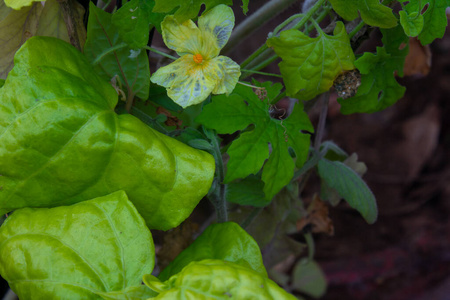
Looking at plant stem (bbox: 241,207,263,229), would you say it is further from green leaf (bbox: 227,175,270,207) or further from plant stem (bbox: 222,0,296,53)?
plant stem (bbox: 222,0,296,53)

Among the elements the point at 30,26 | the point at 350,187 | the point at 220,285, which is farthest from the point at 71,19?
the point at 350,187

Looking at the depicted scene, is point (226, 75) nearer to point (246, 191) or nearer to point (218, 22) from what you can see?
point (218, 22)

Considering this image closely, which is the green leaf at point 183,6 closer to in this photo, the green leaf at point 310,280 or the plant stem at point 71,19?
the plant stem at point 71,19

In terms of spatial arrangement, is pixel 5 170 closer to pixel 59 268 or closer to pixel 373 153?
pixel 59 268

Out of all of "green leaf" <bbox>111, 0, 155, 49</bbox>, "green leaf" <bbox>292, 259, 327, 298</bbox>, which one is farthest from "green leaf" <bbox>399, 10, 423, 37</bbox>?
"green leaf" <bbox>292, 259, 327, 298</bbox>

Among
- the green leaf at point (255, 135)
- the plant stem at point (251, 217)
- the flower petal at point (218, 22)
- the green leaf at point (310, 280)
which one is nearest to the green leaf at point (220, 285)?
Result: the green leaf at point (255, 135)

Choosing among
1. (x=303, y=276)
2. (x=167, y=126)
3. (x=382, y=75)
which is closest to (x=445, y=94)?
(x=303, y=276)

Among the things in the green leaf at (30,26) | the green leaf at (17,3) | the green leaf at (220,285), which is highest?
the green leaf at (17,3)
